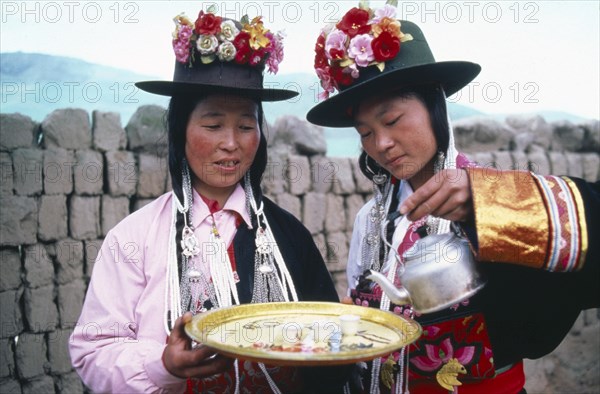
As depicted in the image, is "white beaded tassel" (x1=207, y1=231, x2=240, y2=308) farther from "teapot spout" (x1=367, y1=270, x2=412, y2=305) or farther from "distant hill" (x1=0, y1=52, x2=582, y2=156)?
"distant hill" (x1=0, y1=52, x2=582, y2=156)

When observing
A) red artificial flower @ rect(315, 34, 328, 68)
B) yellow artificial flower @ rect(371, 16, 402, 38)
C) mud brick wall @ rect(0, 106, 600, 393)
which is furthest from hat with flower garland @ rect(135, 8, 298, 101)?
mud brick wall @ rect(0, 106, 600, 393)

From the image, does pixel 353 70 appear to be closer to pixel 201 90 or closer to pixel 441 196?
pixel 201 90

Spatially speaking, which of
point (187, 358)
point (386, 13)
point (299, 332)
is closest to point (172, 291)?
point (187, 358)

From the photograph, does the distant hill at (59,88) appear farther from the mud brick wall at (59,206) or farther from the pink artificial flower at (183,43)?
the pink artificial flower at (183,43)

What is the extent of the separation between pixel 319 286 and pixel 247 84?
0.91 m

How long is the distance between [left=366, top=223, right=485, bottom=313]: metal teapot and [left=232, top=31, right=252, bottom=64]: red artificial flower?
1.08 metres

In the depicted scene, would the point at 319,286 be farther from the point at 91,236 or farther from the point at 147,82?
the point at 91,236

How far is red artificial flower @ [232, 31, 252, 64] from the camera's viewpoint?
7.57 ft

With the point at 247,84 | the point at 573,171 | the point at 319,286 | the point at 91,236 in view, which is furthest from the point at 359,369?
the point at 573,171

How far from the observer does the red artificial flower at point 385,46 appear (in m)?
2.25

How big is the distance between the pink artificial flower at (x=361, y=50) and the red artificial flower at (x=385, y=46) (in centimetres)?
2

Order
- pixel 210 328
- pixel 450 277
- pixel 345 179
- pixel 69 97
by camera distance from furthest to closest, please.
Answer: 1. pixel 345 179
2. pixel 69 97
3. pixel 210 328
4. pixel 450 277

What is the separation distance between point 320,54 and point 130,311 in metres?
1.33

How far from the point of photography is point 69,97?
168 inches
